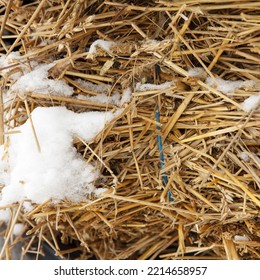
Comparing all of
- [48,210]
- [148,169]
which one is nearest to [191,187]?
[148,169]

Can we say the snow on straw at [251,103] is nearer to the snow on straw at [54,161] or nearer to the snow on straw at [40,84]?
the snow on straw at [54,161]

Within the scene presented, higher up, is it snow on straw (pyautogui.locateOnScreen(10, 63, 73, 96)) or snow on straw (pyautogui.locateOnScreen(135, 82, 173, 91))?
snow on straw (pyautogui.locateOnScreen(10, 63, 73, 96))

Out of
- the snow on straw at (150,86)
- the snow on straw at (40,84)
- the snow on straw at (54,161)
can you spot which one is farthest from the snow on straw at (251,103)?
the snow on straw at (40,84)

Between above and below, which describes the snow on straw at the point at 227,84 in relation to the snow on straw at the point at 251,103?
above

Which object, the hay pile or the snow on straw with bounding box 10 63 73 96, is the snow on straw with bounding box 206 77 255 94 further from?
the snow on straw with bounding box 10 63 73 96

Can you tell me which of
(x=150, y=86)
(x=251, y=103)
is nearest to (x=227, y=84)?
(x=251, y=103)

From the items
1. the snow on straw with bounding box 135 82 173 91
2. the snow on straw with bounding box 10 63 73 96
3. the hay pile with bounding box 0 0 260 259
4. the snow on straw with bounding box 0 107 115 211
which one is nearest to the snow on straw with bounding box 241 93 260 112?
the hay pile with bounding box 0 0 260 259
